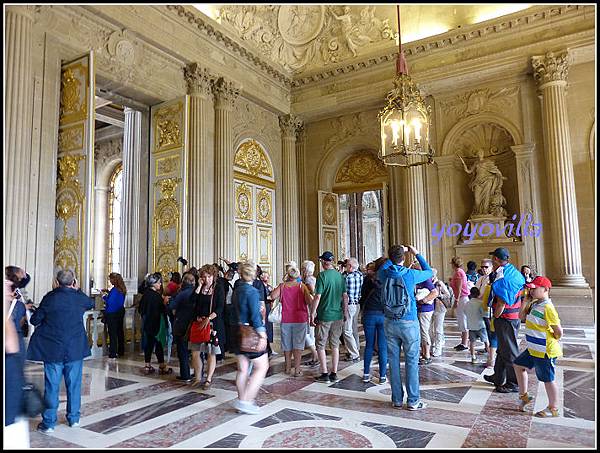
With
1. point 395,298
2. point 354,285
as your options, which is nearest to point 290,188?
point 354,285

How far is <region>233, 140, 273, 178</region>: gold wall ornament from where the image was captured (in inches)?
466

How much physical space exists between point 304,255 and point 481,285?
7602 millimetres

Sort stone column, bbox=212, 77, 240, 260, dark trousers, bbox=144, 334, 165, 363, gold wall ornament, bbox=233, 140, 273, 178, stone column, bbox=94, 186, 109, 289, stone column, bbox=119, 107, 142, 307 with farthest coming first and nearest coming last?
stone column, bbox=94, 186, 109, 289, gold wall ornament, bbox=233, 140, 273, 178, stone column, bbox=212, 77, 240, 260, stone column, bbox=119, 107, 142, 307, dark trousers, bbox=144, 334, 165, 363

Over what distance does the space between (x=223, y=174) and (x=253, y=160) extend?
1877mm

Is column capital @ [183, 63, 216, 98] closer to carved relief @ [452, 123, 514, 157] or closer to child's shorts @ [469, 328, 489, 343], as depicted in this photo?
carved relief @ [452, 123, 514, 157]

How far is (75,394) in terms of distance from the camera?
3836 mm

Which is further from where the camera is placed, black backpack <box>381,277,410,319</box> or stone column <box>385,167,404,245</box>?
stone column <box>385,167,404,245</box>

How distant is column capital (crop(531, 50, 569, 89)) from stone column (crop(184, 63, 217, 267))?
24.7ft

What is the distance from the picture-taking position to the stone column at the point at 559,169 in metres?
9.73

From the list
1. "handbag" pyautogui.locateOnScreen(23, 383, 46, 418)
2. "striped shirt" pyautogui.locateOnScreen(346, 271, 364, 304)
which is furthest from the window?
"handbag" pyautogui.locateOnScreen(23, 383, 46, 418)

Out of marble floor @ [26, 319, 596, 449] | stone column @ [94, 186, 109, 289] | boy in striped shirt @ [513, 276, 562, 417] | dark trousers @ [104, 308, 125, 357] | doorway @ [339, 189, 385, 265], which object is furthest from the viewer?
doorway @ [339, 189, 385, 265]

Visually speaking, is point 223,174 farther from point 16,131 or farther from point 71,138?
point 16,131

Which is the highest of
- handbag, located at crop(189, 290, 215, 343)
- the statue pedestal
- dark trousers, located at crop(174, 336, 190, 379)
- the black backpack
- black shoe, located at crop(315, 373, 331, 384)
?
the statue pedestal

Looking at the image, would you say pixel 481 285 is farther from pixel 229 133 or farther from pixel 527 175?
pixel 229 133
